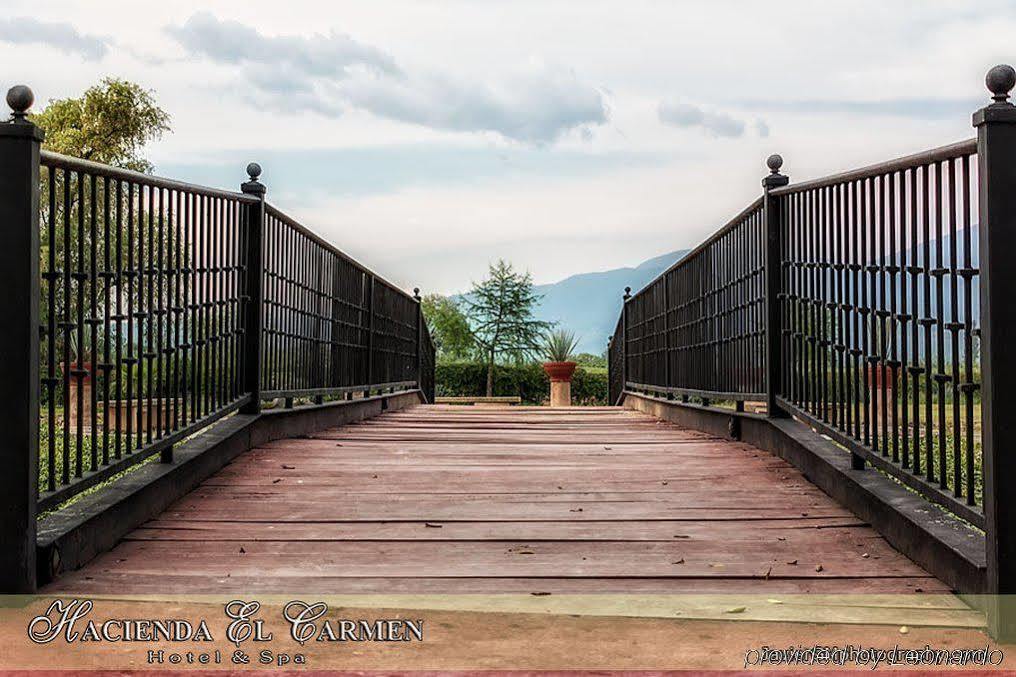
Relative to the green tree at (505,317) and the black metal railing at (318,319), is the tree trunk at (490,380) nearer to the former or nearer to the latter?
the green tree at (505,317)

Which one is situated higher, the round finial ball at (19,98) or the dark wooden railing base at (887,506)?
the round finial ball at (19,98)

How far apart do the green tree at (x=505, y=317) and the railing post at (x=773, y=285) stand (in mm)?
22828

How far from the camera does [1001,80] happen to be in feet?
7.85

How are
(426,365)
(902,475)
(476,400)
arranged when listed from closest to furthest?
(902,475), (426,365), (476,400)

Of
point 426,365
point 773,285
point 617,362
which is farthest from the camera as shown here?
point 426,365

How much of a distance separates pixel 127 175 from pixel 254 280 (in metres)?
1.69

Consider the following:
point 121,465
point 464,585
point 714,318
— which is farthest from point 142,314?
point 714,318

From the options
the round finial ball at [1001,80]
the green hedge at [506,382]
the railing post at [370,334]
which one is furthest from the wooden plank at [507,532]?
the green hedge at [506,382]

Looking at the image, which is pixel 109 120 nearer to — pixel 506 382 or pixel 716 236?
Result: pixel 506 382

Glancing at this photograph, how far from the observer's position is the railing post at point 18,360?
2.49 metres

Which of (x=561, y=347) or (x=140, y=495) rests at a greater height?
(x=561, y=347)

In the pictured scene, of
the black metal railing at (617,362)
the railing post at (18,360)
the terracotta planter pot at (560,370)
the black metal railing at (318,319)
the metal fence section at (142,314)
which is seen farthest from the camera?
the terracotta planter pot at (560,370)

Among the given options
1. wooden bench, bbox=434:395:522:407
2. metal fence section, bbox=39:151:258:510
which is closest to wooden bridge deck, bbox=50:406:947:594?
metal fence section, bbox=39:151:258:510

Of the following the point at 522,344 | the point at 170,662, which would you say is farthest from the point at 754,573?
the point at 522,344
